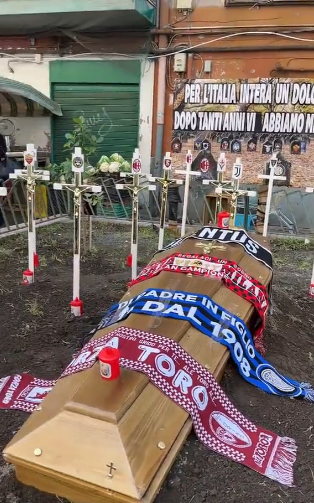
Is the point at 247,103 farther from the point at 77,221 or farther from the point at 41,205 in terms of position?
the point at 77,221

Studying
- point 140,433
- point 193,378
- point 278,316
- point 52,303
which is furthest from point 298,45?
point 140,433

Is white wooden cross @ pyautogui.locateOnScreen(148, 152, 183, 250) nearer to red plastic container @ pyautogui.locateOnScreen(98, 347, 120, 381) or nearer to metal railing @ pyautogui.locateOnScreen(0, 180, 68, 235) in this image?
red plastic container @ pyautogui.locateOnScreen(98, 347, 120, 381)

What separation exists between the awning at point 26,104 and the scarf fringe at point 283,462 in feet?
23.9

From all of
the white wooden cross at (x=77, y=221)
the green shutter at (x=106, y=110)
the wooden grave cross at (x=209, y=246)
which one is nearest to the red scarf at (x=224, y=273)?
the wooden grave cross at (x=209, y=246)

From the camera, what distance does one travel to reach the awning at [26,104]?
818 centimetres

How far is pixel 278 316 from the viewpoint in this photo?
4.22 m

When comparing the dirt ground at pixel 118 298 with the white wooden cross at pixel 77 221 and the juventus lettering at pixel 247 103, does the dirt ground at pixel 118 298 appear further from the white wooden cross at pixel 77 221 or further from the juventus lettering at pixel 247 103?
the juventus lettering at pixel 247 103

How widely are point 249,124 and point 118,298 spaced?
509 cm

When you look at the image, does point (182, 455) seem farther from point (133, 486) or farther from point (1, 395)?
point (1, 395)

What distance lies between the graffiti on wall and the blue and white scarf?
5882 millimetres

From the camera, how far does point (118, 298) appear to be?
449 cm

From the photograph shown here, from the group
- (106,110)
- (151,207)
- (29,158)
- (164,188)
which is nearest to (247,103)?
(151,207)

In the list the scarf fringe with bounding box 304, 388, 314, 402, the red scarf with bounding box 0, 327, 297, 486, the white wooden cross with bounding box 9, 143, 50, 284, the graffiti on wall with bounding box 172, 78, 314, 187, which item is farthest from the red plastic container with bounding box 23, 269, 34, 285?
the graffiti on wall with bounding box 172, 78, 314, 187

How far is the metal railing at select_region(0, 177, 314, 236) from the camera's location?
8227 millimetres
